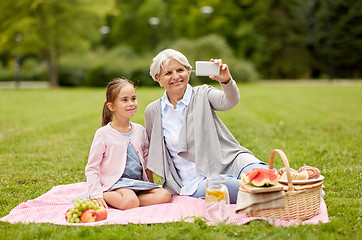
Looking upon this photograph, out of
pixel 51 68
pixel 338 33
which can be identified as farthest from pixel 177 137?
pixel 338 33

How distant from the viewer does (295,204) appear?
3.68 m

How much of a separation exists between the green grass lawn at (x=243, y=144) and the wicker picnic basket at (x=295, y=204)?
146mm

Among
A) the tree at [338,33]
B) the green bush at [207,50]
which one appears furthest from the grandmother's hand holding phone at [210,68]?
the tree at [338,33]

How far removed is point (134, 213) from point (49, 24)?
96.4 ft

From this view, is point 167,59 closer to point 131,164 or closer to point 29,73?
point 131,164

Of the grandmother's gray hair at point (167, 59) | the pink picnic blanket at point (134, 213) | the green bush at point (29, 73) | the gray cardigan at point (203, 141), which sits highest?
the green bush at point (29, 73)

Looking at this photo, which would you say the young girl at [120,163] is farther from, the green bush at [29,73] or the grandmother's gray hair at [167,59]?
the green bush at [29,73]

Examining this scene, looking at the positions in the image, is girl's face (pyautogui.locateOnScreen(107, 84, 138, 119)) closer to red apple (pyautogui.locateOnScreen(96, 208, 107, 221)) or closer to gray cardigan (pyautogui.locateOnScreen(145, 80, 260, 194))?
gray cardigan (pyautogui.locateOnScreen(145, 80, 260, 194))

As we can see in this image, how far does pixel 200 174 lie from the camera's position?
4.35m

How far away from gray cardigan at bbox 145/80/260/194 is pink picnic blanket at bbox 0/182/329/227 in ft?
1.19

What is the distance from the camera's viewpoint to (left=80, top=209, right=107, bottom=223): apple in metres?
3.82

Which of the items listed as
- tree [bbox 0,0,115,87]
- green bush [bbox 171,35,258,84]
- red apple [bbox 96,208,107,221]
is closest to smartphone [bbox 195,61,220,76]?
red apple [bbox 96,208,107,221]

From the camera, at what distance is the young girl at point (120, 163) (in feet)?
14.0

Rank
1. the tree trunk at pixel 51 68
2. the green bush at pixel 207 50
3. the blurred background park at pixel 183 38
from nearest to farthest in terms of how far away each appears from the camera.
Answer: the green bush at pixel 207 50 < the blurred background park at pixel 183 38 < the tree trunk at pixel 51 68
